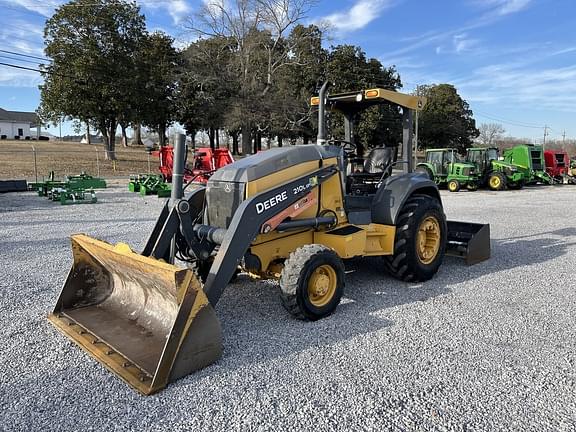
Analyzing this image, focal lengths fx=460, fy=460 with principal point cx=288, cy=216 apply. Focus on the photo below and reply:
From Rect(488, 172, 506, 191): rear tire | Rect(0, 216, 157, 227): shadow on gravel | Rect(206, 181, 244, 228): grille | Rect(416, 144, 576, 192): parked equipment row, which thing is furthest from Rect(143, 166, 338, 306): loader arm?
Rect(488, 172, 506, 191): rear tire

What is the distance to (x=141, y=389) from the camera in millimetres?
2980

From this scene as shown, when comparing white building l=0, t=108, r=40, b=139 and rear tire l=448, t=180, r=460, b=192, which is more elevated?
white building l=0, t=108, r=40, b=139

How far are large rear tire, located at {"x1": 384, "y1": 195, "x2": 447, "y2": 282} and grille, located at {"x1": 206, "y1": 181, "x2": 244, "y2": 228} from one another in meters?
2.06

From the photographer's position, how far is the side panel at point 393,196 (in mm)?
5293

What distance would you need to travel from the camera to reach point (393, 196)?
539 centimetres

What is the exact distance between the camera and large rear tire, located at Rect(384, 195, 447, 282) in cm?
536

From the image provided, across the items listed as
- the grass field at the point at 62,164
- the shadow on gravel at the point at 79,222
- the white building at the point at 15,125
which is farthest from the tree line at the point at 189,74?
the white building at the point at 15,125

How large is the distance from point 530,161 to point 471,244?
2010 centimetres

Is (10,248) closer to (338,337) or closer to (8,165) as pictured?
(338,337)

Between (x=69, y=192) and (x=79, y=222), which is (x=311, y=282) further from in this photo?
(x=69, y=192)

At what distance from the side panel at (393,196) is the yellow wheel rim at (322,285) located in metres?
1.32

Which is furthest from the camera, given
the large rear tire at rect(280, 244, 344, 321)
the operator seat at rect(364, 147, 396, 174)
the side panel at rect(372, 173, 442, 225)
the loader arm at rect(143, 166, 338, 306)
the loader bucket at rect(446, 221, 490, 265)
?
the loader bucket at rect(446, 221, 490, 265)

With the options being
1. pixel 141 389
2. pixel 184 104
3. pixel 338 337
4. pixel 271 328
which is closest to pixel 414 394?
pixel 338 337

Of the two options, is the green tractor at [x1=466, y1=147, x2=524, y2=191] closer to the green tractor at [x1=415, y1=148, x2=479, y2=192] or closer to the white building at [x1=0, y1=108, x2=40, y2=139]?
the green tractor at [x1=415, y1=148, x2=479, y2=192]
